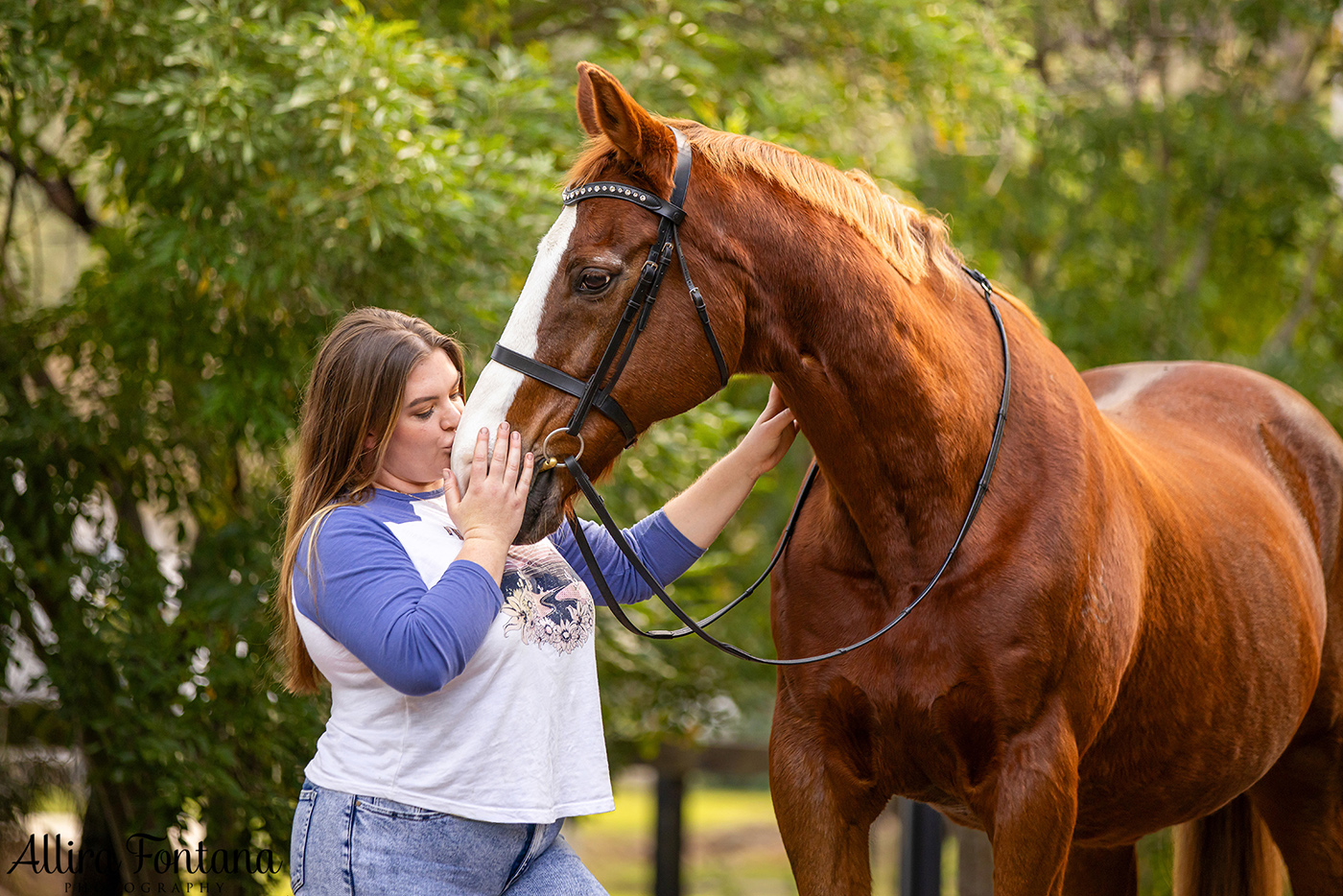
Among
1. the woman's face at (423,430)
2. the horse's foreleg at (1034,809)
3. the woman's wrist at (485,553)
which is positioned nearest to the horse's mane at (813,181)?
the woman's face at (423,430)

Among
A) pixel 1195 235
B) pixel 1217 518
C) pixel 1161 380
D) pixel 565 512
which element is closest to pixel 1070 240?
pixel 1195 235

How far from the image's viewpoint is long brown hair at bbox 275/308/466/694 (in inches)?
72.8

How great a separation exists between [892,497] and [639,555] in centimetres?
55

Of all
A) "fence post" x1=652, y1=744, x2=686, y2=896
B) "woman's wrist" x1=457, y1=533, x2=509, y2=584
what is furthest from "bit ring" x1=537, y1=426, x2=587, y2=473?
"fence post" x1=652, y1=744, x2=686, y2=896

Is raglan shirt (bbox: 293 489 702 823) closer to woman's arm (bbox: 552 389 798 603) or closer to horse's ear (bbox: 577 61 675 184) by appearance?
woman's arm (bbox: 552 389 798 603)

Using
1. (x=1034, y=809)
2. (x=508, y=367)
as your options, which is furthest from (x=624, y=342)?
(x=1034, y=809)

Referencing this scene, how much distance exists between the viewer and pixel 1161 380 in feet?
10.8

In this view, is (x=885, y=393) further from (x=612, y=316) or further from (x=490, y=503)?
(x=490, y=503)

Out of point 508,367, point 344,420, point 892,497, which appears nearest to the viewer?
point 508,367

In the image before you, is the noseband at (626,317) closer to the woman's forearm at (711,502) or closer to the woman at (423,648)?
the woman at (423,648)

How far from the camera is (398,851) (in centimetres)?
170

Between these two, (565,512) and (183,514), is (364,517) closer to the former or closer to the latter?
(565,512)

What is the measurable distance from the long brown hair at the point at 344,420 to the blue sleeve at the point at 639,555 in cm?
50

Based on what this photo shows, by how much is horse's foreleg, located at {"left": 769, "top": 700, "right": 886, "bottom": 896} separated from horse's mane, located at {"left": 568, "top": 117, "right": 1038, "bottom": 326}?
0.88 meters
